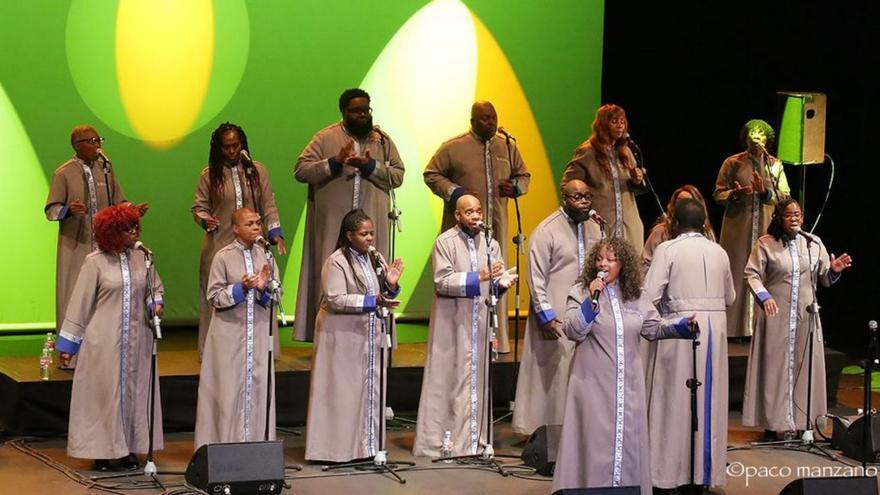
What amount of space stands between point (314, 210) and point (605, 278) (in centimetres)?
332

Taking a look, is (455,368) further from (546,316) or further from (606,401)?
(606,401)

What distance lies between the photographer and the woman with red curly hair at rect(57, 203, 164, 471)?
8.11 meters

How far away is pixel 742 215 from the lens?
1094cm

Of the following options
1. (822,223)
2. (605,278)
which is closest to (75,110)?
(605,278)

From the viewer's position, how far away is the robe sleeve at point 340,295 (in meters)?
8.28

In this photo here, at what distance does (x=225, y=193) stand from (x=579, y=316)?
3413 mm

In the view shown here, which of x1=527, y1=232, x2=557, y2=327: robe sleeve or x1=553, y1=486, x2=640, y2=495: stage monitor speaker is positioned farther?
x1=527, y1=232, x2=557, y2=327: robe sleeve

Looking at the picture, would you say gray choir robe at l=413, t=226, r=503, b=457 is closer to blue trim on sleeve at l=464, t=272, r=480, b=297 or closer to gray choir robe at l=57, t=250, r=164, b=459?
blue trim on sleeve at l=464, t=272, r=480, b=297

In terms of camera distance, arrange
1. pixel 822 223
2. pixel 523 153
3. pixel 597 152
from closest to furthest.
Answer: pixel 597 152, pixel 523 153, pixel 822 223

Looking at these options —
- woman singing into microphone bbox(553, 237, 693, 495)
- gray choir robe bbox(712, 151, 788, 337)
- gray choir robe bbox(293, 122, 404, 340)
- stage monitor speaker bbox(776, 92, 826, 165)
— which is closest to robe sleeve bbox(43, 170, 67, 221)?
gray choir robe bbox(293, 122, 404, 340)

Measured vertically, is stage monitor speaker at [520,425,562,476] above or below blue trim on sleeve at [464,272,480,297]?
below

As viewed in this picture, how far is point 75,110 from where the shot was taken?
34.4 ft

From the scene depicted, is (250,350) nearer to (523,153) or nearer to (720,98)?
(523,153)

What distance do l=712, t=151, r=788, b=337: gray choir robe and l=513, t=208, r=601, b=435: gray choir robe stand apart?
90.9 inches
